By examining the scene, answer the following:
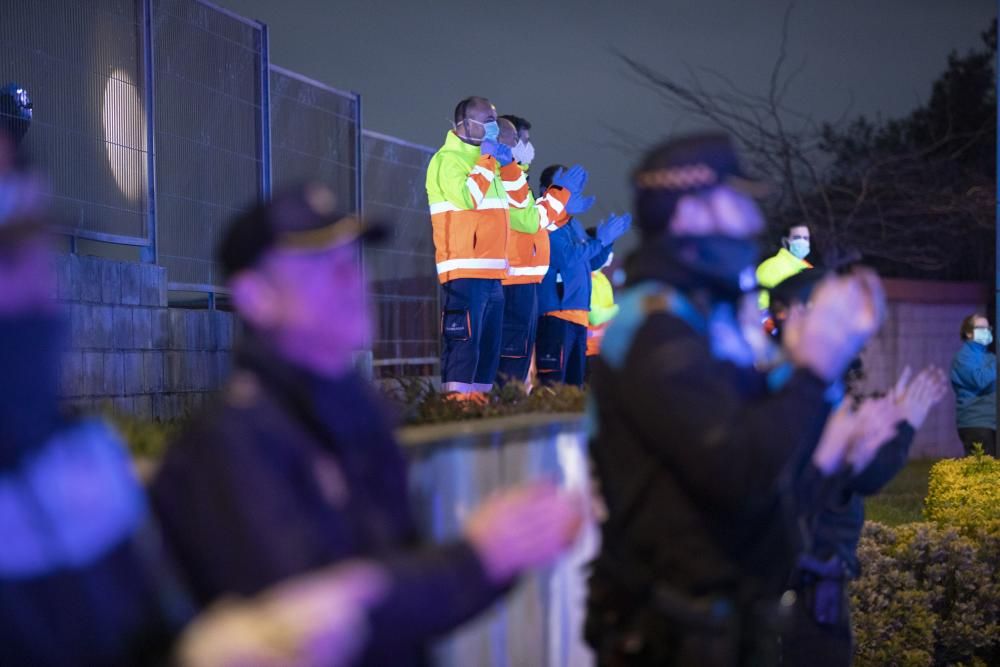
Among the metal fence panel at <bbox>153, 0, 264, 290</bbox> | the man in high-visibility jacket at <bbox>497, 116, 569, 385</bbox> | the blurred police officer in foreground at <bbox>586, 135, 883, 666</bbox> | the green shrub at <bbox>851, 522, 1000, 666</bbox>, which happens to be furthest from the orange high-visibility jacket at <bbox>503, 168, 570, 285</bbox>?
the blurred police officer in foreground at <bbox>586, 135, 883, 666</bbox>

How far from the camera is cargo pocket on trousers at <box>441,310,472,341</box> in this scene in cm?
918

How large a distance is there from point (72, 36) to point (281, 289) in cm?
705

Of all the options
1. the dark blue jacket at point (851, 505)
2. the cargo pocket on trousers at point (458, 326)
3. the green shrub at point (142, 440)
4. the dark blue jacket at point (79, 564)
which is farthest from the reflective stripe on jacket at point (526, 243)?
the dark blue jacket at point (79, 564)

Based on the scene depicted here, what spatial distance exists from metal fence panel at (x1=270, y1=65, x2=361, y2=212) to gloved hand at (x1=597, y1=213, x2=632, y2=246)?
8.31 ft

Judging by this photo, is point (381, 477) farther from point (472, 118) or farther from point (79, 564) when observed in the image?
point (472, 118)

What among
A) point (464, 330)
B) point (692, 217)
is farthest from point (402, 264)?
point (692, 217)

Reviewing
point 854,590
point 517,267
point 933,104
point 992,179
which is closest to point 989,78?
point 933,104

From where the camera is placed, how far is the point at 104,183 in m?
8.98

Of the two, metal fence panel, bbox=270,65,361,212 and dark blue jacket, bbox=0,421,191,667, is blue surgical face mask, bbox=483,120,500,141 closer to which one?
metal fence panel, bbox=270,65,361,212

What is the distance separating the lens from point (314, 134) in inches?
487

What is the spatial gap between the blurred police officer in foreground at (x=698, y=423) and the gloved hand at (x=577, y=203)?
812 centimetres

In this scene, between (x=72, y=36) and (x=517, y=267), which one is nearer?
(x=72, y=36)

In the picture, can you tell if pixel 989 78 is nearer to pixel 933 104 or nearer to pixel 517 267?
pixel 933 104

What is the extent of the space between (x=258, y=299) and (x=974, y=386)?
1330 centimetres
